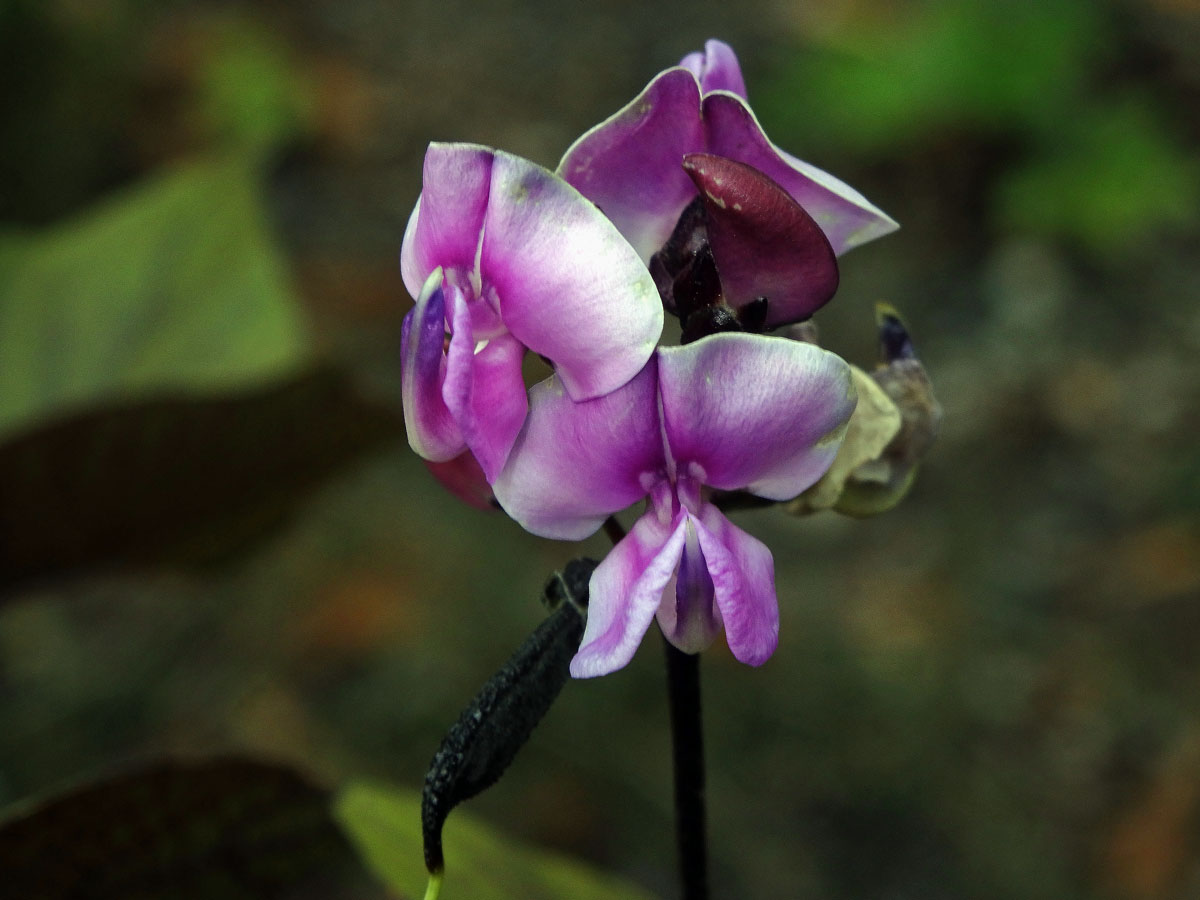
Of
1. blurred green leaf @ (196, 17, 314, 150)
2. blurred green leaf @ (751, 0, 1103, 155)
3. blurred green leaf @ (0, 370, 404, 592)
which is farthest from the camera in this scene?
blurred green leaf @ (196, 17, 314, 150)

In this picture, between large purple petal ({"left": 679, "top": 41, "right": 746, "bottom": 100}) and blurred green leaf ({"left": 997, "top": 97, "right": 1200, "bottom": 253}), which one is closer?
large purple petal ({"left": 679, "top": 41, "right": 746, "bottom": 100})

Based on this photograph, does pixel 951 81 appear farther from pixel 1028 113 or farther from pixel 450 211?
pixel 450 211

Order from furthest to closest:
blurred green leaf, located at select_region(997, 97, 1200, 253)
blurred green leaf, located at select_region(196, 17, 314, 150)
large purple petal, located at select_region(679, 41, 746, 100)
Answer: blurred green leaf, located at select_region(196, 17, 314, 150), blurred green leaf, located at select_region(997, 97, 1200, 253), large purple petal, located at select_region(679, 41, 746, 100)

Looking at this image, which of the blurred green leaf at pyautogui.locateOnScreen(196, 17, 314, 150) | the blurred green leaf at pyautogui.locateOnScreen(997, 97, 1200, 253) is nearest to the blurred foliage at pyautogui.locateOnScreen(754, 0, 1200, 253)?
the blurred green leaf at pyautogui.locateOnScreen(997, 97, 1200, 253)

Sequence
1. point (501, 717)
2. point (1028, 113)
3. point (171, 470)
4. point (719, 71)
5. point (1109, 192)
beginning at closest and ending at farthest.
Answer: point (501, 717) → point (719, 71) → point (171, 470) → point (1109, 192) → point (1028, 113)

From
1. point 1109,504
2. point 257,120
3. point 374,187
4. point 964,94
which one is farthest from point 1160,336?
point 257,120

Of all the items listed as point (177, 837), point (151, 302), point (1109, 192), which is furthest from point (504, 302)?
point (1109, 192)

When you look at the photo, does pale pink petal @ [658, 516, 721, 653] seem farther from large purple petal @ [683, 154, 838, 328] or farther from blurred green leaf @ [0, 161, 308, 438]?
blurred green leaf @ [0, 161, 308, 438]
